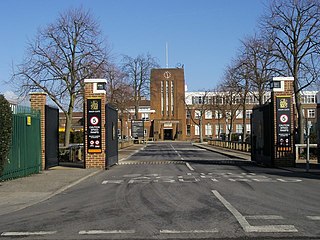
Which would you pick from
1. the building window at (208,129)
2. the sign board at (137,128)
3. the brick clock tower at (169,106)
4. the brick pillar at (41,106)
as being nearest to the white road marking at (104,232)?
the brick pillar at (41,106)

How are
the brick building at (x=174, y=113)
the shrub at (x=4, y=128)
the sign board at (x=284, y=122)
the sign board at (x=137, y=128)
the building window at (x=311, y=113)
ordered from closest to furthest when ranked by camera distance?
the shrub at (x=4, y=128) → the sign board at (x=284, y=122) → the sign board at (x=137, y=128) → the brick building at (x=174, y=113) → the building window at (x=311, y=113)

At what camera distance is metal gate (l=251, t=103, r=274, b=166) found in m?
25.5

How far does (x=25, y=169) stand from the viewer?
19938mm

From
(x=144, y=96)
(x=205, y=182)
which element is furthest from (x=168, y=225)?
(x=144, y=96)

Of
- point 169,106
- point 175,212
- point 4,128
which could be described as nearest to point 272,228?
point 175,212

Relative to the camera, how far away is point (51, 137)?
24.3 meters

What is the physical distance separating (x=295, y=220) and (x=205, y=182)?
759cm

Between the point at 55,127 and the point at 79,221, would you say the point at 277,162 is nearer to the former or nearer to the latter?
the point at 55,127

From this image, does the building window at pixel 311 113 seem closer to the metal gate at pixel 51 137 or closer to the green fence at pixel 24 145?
the metal gate at pixel 51 137

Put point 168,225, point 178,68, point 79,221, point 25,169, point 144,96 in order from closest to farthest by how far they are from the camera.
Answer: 1. point 168,225
2. point 79,221
3. point 25,169
4. point 144,96
5. point 178,68

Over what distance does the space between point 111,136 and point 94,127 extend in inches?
91.9

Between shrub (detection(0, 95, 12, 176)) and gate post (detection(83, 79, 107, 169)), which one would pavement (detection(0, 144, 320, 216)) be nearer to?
shrub (detection(0, 95, 12, 176))

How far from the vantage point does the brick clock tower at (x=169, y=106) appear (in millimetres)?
101500

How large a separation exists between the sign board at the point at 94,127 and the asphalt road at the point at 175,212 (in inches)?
276
